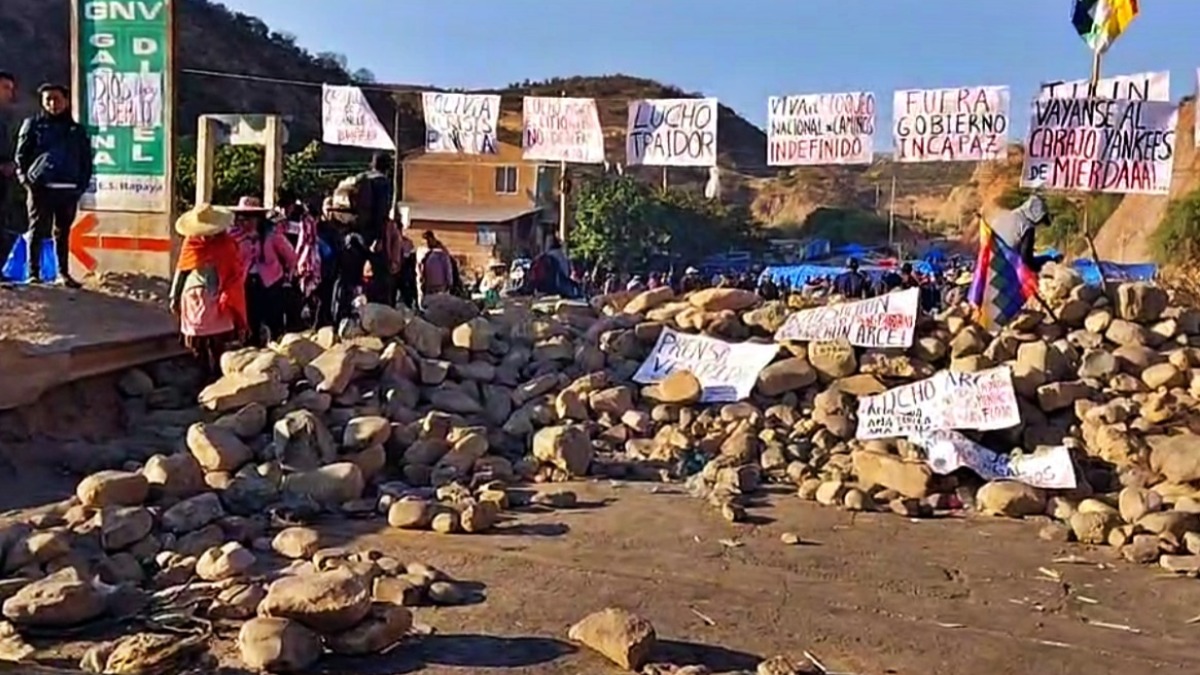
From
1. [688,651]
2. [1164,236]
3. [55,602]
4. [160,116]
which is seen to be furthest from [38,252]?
[1164,236]

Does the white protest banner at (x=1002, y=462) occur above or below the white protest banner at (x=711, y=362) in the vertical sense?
below

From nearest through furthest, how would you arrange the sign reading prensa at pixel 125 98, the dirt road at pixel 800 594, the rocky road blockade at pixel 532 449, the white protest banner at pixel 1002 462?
the dirt road at pixel 800 594
the rocky road blockade at pixel 532 449
the white protest banner at pixel 1002 462
the sign reading prensa at pixel 125 98

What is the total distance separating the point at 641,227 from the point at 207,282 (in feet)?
106

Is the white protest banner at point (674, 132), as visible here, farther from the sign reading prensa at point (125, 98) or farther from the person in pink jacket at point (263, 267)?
the sign reading prensa at point (125, 98)

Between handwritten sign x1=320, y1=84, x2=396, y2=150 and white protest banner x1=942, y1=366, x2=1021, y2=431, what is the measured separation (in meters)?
7.64

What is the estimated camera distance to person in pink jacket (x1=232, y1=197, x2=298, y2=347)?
10.3 m

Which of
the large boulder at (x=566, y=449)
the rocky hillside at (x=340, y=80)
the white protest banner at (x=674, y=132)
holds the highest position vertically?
the rocky hillside at (x=340, y=80)

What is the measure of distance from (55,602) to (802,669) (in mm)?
3141

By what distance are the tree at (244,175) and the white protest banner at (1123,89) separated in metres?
10.6

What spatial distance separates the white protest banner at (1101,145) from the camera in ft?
37.8

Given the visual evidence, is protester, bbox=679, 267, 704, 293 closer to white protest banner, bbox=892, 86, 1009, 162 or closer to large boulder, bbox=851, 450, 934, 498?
white protest banner, bbox=892, 86, 1009, 162

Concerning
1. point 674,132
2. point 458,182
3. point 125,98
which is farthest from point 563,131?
point 458,182

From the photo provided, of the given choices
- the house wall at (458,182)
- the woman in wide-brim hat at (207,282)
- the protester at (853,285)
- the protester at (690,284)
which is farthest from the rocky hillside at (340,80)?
the woman in wide-brim hat at (207,282)

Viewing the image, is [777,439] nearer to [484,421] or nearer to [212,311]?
[484,421]
